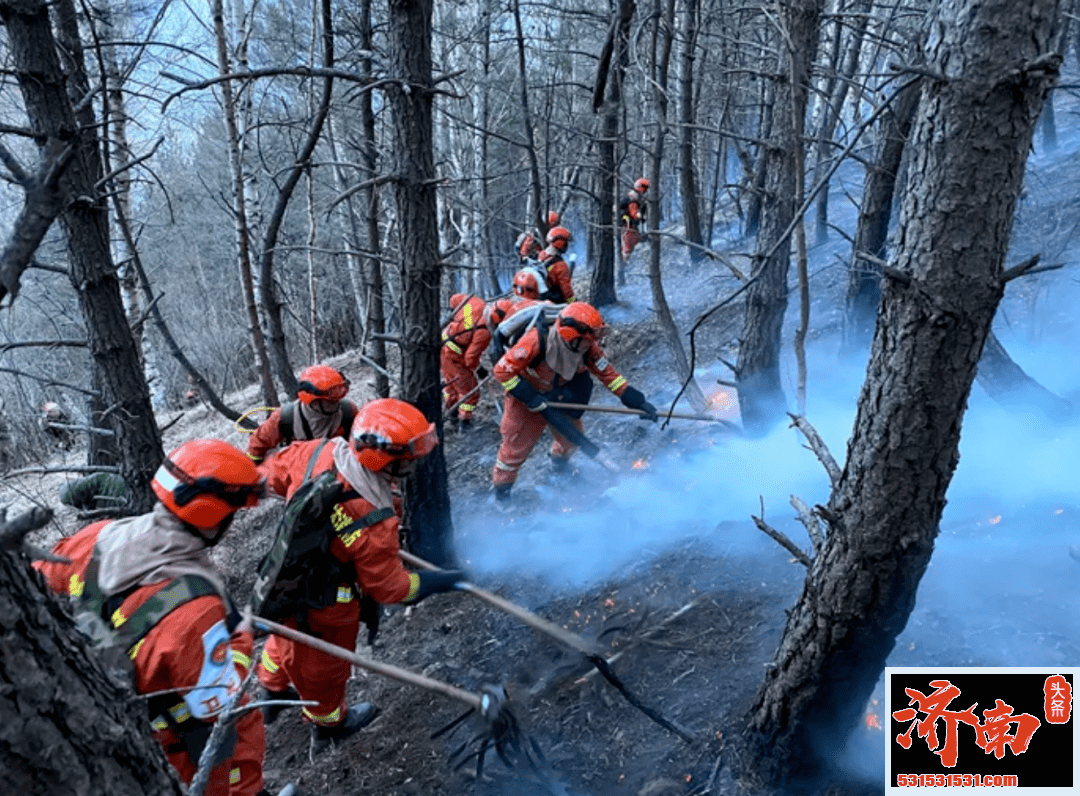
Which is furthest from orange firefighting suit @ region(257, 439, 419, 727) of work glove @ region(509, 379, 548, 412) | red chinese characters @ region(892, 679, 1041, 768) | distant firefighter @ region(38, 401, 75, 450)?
distant firefighter @ region(38, 401, 75, 450)

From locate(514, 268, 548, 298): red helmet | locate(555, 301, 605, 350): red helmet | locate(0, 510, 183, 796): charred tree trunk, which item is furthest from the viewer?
locate(514, 268, 548, 298): red helmet

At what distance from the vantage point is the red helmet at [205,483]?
305 centimetres

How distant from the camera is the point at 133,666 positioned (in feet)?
9.06

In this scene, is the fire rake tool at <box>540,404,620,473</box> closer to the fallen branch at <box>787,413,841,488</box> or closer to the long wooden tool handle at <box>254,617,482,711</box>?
the fallen branch at <box>787,413,841,488</box>

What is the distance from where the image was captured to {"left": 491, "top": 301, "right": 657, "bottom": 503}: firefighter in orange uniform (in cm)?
699

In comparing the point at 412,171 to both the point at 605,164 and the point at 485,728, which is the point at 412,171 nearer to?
the point at 485,728

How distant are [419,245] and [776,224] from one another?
10.3ft

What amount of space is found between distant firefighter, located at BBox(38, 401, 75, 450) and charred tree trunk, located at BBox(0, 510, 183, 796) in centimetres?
911

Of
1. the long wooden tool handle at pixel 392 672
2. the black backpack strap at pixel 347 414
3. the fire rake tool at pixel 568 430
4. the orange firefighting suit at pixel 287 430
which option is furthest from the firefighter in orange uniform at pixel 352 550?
the fire rake tool at pixel 568 430

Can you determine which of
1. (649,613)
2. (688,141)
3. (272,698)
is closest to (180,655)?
(272,698)

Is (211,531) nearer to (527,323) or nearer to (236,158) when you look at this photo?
(527,323)

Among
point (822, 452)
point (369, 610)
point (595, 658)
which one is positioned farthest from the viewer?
point (369, 610)

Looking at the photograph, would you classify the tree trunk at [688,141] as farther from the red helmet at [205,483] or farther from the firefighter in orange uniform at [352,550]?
the red helmet at [205,483]

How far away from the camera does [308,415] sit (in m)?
5.71
